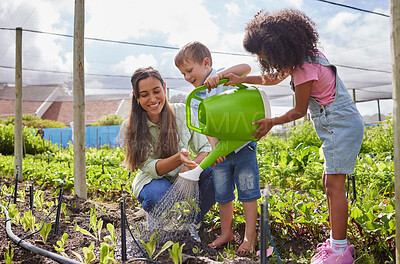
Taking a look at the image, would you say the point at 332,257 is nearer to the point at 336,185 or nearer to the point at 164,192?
the point at 336,185

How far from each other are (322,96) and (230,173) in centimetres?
67

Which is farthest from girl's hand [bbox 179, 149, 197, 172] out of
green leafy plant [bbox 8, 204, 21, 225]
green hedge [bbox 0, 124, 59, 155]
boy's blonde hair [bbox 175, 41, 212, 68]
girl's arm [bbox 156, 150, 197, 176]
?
green hedge [bbox 0, 124, 59, 155]

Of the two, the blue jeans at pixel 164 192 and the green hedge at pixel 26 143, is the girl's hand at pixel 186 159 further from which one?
the green hedge at pixel 26 143

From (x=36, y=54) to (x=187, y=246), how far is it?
6384 millimetres

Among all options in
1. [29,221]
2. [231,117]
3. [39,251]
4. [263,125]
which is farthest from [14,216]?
[263,125]

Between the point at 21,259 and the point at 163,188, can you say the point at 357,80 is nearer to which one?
the point at 163,188

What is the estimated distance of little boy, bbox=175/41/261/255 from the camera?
5.84 feet

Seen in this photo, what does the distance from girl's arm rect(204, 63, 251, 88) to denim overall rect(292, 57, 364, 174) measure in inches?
14.1

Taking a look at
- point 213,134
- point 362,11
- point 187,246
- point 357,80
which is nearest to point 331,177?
point 213,134

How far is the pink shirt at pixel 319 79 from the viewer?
1476 millimetres

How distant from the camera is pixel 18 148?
4.52 meters

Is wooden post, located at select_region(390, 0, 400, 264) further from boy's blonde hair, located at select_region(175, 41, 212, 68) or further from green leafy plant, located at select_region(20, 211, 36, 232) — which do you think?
green leafy plant, located at select_region(20, 211, 36, 232)

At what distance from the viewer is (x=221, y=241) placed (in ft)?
6.11

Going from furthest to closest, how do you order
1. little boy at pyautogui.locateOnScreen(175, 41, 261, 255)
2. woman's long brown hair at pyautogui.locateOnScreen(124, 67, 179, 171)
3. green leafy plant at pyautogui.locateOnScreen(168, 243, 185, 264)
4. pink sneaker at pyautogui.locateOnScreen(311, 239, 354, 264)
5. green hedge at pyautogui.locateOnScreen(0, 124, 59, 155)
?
1. green hedge at pyautogui.locateOnScreen(0, 124, 59, 155)
2. woman's long brown hair at pyautogui.locateOnScreen(124, 67, 179, 171)
3. little boy at pyautogui.locateOnScreen(175, 41, 261, 255)
4. pink sneaker at pyautogui.locateOnScreen(311, 239, 354, 264)
5. green leafy plant at pyautogui.locateOnScreen(168, 243, 185, 264)
